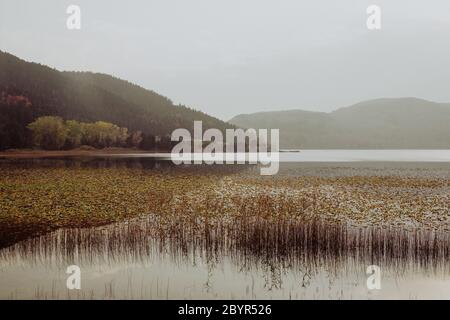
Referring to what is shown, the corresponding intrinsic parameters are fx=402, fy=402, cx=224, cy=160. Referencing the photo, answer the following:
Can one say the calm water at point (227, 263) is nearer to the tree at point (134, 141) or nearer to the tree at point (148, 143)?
the tree at point (134, 141)

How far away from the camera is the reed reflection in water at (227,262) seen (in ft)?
36.8

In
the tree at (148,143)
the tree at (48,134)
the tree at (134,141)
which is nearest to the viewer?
the tree at (48,134)

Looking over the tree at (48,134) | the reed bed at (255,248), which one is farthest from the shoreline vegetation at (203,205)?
the tree at (48,134)

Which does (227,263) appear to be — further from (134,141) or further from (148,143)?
(148,143)

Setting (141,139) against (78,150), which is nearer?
(78,150)

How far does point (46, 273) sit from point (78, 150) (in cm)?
11611

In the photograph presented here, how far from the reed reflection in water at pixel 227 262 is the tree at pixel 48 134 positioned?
353ft

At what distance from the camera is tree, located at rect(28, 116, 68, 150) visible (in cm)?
11381

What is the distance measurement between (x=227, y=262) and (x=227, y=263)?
0.26 ft

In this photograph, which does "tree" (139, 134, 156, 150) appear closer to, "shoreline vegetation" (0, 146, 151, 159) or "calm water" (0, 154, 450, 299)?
"shoreline vegetation" (0, 146, 151, 159)

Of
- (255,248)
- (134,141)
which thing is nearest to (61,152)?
(134,141)

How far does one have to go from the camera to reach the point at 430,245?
45.8ft
